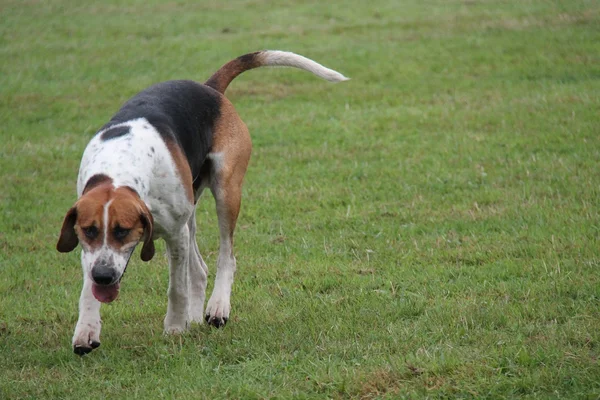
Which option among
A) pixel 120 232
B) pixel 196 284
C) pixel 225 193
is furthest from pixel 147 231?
pixel 196 284

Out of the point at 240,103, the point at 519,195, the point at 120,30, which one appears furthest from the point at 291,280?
the point at 120,30

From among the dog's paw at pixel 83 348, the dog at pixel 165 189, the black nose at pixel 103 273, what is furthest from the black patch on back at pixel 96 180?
the dog's paw at pixel 83 348

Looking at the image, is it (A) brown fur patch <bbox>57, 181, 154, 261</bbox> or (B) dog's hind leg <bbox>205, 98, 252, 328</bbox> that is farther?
(B) dog's hind leg <bbox>205, 98, 252, 328</bbox>

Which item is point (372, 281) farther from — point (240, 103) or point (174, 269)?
point (240, 103)

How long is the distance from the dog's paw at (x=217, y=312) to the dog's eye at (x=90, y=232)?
1353 millimetres

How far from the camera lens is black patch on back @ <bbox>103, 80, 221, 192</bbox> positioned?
5.88 metres

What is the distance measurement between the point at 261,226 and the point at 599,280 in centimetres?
329

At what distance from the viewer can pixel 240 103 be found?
1384 cm

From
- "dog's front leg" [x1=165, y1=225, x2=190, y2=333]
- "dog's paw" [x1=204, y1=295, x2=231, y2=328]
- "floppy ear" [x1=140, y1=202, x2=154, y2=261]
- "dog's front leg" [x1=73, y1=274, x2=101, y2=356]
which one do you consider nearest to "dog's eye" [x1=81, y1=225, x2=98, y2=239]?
"floppy ear" [x1=140, y1=202, x2=154, y2=261]

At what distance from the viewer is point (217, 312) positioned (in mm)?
5996

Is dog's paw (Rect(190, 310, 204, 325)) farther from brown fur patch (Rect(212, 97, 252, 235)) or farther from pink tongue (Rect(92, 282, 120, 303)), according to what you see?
pink tongue (Rect(92, 282, 120, 303))

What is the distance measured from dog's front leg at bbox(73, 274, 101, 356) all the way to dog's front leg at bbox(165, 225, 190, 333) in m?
0.59

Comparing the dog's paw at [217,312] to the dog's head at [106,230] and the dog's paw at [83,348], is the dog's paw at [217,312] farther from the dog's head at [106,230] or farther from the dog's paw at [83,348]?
the dog's head at [106,230]

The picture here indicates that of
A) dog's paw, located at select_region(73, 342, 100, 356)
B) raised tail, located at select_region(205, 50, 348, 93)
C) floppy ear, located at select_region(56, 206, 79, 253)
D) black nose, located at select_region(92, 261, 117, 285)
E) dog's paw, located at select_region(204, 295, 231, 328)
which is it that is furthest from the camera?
raised tail, located at select_region(205, 50, 348, 93)
